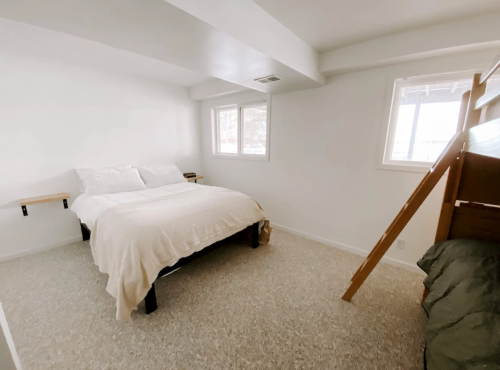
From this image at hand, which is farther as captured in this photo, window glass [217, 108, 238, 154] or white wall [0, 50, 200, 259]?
window glass [217, 108, 238, 154]

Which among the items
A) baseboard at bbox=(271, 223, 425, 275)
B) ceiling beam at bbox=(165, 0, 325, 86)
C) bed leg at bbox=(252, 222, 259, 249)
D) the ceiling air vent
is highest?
ceiling beam at bbox=(165, 0, 325, 86)

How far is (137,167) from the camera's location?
3.12 m

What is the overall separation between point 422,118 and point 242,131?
96.5 inches

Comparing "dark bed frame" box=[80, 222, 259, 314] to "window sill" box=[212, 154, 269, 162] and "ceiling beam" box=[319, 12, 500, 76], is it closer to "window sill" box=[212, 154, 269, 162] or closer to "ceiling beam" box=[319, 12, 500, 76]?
"window sill" box=[212, 154, 269, 162]

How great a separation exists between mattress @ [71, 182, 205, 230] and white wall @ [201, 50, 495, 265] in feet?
4.80

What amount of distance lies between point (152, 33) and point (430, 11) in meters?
2.02

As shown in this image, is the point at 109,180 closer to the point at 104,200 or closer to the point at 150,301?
the point at 104,200

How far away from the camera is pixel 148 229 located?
5.21 feet

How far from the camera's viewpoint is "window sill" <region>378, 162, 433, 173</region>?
78.1 inches

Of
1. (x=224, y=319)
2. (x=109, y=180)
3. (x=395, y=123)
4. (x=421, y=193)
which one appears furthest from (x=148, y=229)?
(x=395, y=123)

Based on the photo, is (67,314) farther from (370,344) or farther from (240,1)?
(240,1)

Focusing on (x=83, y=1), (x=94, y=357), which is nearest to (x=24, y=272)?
(x=94, y=357)

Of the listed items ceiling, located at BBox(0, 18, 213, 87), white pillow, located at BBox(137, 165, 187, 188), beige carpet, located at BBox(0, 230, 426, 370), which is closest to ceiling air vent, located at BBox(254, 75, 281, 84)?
ceiling, located at BBox(0, 18, 213, 87)

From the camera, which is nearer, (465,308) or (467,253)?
(465,308)
